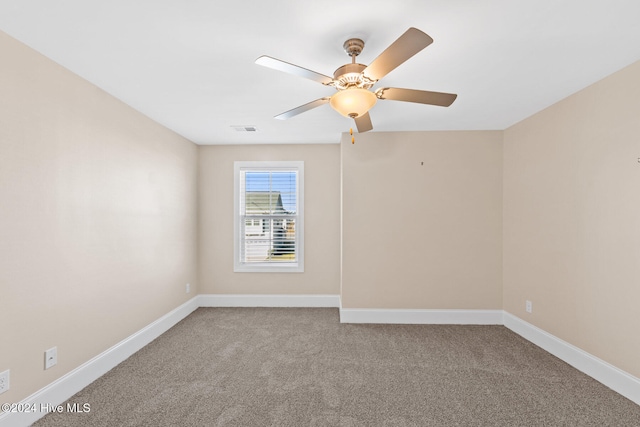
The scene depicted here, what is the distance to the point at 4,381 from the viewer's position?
1775mm

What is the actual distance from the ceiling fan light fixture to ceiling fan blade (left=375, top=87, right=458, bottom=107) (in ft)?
0.43

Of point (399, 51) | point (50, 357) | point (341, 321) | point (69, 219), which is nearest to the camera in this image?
point (399, 51)

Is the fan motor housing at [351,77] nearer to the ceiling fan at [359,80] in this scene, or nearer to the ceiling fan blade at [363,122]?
the ceiling fan at [359,80]

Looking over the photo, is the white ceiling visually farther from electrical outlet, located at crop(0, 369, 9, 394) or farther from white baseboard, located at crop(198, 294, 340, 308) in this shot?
white baseboard, located at crop(198, 294, 340, 308)

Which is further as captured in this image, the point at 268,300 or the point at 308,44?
the point at 268,300

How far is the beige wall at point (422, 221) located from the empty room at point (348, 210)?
0.09ft

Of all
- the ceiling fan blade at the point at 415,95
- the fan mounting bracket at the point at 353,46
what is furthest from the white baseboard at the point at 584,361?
the fan mounting bracket at the point at 353,46

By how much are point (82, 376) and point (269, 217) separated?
2.76 meters

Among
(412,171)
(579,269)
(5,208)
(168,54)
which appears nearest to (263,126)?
(168,54)

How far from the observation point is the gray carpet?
202 cm

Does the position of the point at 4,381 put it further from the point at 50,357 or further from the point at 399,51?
the point at 399,51

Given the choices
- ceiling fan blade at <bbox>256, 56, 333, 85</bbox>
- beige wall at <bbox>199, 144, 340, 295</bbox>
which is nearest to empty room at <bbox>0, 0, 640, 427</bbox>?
ceiling fan blade at <bbox>256, 56, 333, 85</bbox>

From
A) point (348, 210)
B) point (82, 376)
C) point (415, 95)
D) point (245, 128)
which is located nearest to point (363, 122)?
point (415, 95)

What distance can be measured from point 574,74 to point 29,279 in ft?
13.9
